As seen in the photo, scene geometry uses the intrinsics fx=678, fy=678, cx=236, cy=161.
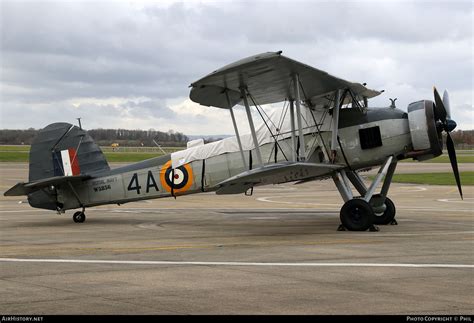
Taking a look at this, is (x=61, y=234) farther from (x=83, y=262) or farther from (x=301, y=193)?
(x=301, y=193)

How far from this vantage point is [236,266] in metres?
9.59

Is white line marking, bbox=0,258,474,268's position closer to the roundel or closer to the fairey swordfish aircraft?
the fairey swordfish aircraft

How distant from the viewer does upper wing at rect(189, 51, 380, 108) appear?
13.1 meters

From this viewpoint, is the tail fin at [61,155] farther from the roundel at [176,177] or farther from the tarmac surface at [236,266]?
the roundel at [176,177]

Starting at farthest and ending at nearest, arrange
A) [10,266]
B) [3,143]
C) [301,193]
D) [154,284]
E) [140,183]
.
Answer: [3,143], [301,193], [140,183], [10,266], [154,284]

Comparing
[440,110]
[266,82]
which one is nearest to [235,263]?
[266,82]

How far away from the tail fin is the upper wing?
433 cm

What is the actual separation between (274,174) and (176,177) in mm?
3652

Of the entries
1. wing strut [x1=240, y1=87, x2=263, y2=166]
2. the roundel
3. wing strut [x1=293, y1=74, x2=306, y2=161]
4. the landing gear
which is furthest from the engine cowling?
the roundel

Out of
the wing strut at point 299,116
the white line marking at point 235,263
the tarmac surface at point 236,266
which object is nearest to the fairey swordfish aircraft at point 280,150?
the wing strut at point 299,116

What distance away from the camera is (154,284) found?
26.6 feet

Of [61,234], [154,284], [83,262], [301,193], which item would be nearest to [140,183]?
[61,234]

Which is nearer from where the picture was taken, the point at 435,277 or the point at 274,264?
the point at 435,277

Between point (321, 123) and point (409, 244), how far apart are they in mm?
4590
